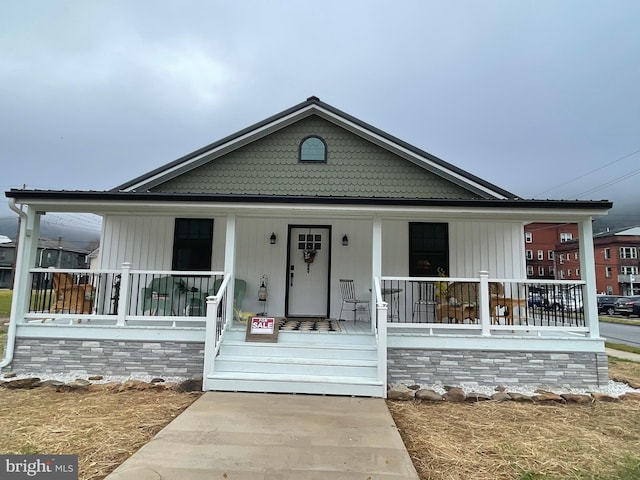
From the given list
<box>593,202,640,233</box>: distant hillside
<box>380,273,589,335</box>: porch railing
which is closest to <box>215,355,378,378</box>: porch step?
<box>380,273,589,335</box>: porch railing

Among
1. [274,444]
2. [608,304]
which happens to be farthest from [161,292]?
[608,304]

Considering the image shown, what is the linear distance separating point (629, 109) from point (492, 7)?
2998 cm

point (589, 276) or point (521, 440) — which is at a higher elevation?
point (589, 276)

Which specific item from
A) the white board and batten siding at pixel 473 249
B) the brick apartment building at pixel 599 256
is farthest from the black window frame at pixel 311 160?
the brick apartment building at pixel 599 256

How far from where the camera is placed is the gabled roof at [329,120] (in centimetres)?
827

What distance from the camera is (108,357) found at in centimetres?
596

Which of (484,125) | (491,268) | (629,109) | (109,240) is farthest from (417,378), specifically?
(629,109)

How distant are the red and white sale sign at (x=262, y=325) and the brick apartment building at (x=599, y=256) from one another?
4333 cm

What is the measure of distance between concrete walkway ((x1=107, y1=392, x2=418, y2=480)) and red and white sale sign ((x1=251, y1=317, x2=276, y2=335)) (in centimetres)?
132

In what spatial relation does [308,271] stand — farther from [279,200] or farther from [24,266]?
[24,266]

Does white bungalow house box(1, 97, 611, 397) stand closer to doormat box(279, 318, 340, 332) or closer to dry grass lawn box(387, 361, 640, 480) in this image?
doormat box(279, 318, 340, 332)

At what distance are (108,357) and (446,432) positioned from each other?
17.4 ft

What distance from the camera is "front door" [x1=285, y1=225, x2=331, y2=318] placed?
26.2 feet

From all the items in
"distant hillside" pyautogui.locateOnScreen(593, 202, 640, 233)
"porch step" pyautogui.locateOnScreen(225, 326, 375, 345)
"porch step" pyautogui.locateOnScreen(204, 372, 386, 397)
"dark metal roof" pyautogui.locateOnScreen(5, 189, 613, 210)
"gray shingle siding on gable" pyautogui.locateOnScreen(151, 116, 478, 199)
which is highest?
"distant hillside" pyautogui.locateOnScreen(593, 202, 640, 233)
